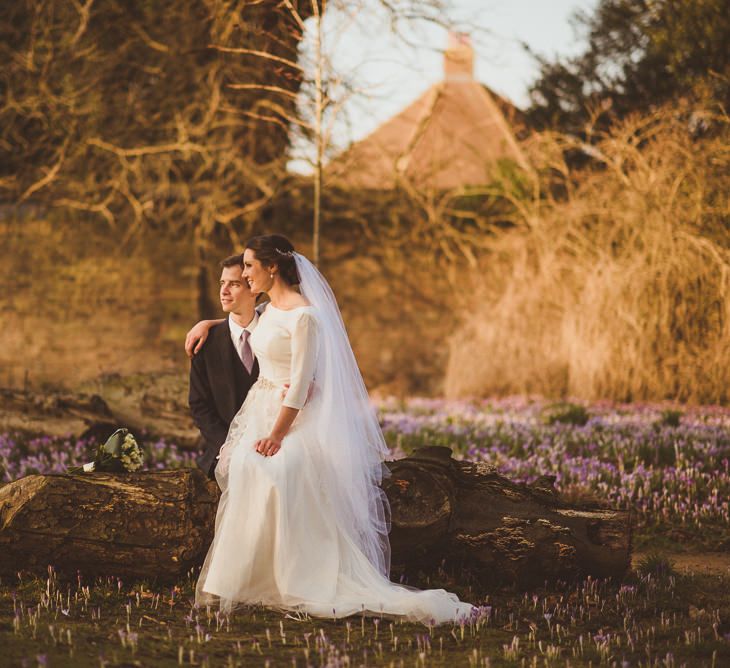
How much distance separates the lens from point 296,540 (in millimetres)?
4676

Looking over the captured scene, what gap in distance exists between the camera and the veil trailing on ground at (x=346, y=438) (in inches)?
191

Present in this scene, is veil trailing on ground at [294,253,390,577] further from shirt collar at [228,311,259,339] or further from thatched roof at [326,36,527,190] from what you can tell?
thatched roof at [326,36,527,190]

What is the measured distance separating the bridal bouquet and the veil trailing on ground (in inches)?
43.3

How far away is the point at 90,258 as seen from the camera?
632 inches

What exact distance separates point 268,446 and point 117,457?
93cm

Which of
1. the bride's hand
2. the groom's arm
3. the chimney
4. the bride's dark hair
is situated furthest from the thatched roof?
the bride's hand

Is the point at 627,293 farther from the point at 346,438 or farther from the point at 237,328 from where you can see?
the point at 346,438

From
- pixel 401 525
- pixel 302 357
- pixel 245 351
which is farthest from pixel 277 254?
pixel 401 525

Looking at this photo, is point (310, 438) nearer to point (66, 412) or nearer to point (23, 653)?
point (23, 653)

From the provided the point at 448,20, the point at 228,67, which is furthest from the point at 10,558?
the point at 228,67

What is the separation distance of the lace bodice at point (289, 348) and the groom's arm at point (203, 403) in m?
0.49

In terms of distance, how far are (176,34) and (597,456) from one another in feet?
37.3

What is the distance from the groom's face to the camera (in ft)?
17.6

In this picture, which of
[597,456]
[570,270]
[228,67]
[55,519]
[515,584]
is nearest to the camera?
[55,519]
